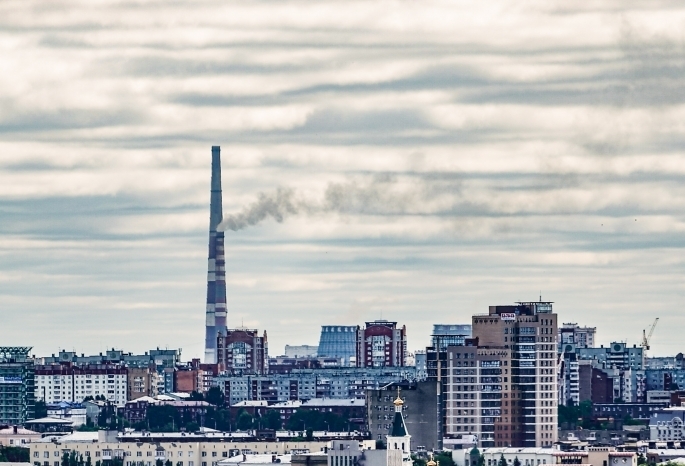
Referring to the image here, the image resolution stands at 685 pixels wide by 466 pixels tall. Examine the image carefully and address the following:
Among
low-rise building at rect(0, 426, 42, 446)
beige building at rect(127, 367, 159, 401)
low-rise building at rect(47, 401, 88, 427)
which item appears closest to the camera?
low-rise building at rect(0, 426, 42, 446)

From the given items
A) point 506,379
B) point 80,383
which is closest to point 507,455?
point 506,379

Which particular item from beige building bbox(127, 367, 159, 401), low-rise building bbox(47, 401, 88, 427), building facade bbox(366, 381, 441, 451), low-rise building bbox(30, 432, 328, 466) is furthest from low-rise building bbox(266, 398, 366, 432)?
low-rise building bbox(30, 432, 328, 466)

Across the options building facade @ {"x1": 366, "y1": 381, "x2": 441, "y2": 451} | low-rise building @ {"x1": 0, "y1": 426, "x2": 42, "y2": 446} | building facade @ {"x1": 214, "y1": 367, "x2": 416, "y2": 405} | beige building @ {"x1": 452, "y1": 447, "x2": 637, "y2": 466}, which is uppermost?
building facade @ {"x1": 214, "y1": 367, "x2": 416, "y2": 405}

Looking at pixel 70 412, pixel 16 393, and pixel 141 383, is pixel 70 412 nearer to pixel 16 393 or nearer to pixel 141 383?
pixel 16 393

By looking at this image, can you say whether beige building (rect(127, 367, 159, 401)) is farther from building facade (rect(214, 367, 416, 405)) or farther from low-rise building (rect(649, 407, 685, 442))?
low-rise building (rect(649, 407, 685, 442))

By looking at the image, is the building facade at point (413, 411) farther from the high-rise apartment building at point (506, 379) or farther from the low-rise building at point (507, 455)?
the low-rise building at point (507, 455)

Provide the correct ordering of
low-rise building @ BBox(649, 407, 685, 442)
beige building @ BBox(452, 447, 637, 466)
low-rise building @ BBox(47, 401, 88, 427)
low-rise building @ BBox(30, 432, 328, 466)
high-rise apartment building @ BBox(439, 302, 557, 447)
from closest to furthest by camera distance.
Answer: beige building @ BBox(452, 447, 637, 466), low-rise building @ BBox(30, 432, 328, 466), high-rise apartment building @ BBox(439, 302, 557, 447), low-rise building @ BBox(649, 407, 685, 442), low-rise building @ BBox(47, 401, 88, 427)

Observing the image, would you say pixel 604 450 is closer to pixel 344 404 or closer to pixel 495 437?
pixel 495 437
